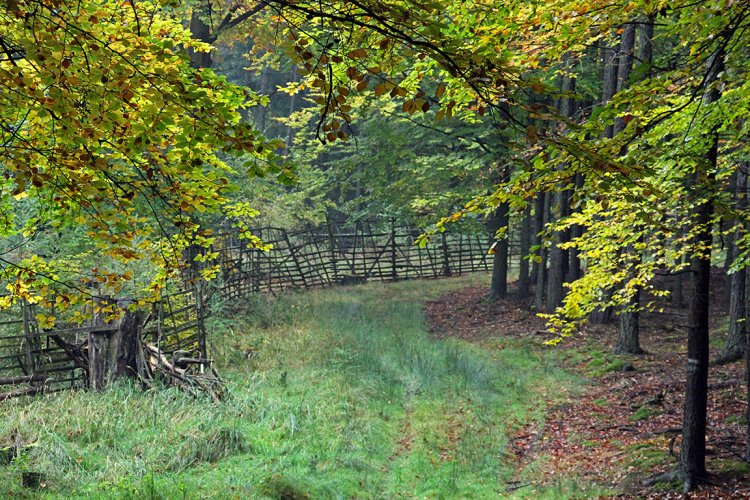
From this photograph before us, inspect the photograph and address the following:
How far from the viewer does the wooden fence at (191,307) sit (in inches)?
407

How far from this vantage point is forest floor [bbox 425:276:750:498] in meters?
7.46

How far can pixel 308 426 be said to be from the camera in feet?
30.2

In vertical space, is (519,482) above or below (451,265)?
below

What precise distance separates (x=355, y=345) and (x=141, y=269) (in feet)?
15.3

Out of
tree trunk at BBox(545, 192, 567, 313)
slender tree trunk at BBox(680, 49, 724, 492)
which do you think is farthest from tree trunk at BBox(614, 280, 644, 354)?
slender tree trunk at BBox(680, 49, 724, 492)

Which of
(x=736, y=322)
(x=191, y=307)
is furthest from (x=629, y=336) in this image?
(x=191, y=307)

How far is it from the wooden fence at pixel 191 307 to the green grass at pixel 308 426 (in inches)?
30.2

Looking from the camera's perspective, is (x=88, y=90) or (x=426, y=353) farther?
(x=426, y=353)

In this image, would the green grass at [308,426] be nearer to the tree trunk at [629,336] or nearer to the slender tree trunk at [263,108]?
the tree trunk at [629,336]

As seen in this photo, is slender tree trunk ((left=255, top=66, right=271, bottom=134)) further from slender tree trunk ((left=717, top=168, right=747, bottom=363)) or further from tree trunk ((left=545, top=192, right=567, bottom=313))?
slender tree trunk ((left=717, top=168, right=747, bottom=363))

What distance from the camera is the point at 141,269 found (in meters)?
12.1

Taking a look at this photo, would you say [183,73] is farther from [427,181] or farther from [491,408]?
[427,181]

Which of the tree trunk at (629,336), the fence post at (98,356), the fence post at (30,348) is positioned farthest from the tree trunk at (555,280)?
the fence post at (30,348)

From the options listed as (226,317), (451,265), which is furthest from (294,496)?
(451,265)
